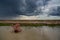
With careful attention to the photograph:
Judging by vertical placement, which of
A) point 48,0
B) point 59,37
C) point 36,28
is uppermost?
point 48,0

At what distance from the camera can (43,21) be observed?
4.72 feet

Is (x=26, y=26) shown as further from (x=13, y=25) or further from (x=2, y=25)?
(x=2, y=25)

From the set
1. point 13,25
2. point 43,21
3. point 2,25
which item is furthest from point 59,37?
point 2,25

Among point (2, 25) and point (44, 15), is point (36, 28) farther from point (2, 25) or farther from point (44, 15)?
point (2, 25)

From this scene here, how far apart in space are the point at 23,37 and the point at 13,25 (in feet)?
0.60

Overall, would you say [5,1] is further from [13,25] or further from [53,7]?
[53,7]

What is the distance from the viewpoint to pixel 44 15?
1.45 metres

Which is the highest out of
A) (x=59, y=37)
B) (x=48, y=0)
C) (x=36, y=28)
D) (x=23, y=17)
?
(x=48, y=0)

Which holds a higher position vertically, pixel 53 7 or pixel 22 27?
pixel 53 7

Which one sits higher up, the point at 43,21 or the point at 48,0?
the point at 48,0

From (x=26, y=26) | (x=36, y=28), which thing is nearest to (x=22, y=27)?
(x=26, y=26)

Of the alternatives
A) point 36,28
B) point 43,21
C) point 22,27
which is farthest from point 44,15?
point 22,27

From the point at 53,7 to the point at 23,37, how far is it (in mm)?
496

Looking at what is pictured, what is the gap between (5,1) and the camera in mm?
1487
